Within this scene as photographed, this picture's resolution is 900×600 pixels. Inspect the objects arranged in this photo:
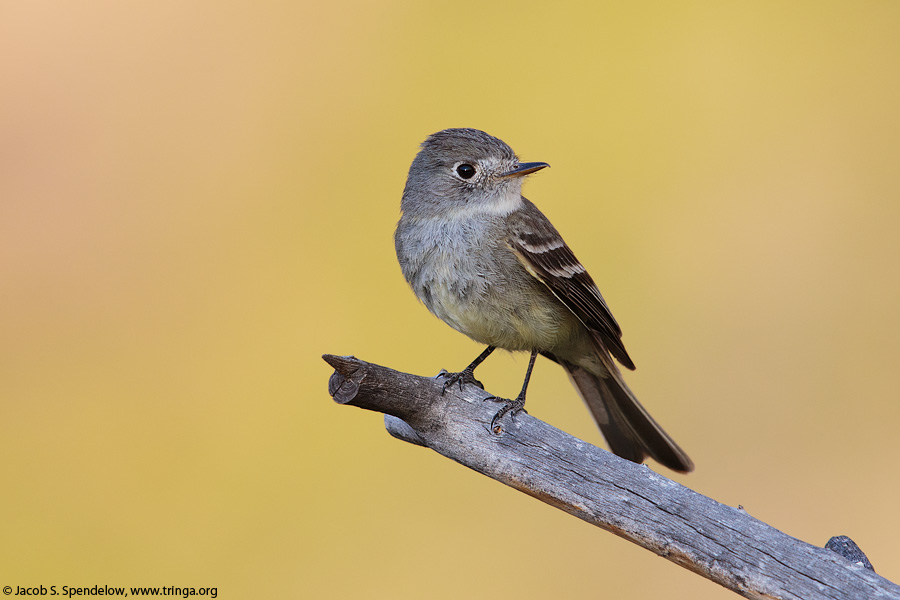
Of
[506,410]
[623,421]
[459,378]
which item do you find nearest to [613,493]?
[506,410]

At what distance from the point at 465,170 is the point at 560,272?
2.47 ft

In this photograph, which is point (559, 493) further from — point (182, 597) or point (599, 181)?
point (599, 181)

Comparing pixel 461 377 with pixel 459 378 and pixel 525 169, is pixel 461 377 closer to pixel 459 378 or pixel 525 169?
pixel 459 378

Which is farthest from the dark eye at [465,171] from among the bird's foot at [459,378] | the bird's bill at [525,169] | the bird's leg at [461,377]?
the bird's foot at [459,378]

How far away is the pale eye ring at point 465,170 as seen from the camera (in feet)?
14.1

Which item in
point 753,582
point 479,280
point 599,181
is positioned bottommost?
point 753,582

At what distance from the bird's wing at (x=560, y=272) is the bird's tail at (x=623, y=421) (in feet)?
0.69

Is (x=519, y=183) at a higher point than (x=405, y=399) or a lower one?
higher

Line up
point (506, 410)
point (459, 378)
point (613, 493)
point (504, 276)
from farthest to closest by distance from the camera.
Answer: point (504, 276) → point (459, 378) → point (506, 410) → point (613, 493)

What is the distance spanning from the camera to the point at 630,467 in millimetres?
3062

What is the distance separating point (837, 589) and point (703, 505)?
482 millimetres

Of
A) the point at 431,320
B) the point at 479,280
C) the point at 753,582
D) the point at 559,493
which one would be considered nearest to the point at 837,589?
the point at 753,582

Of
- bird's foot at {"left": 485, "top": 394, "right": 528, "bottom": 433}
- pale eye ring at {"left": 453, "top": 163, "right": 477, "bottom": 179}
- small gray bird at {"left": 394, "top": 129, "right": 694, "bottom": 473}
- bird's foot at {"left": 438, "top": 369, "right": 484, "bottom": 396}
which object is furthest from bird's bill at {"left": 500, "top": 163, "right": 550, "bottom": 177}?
bird's foot at {"left": 485, "top": 394, "right": 528, "bottom": 433}

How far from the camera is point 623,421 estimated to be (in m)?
4.42
